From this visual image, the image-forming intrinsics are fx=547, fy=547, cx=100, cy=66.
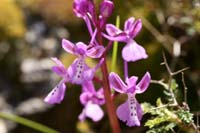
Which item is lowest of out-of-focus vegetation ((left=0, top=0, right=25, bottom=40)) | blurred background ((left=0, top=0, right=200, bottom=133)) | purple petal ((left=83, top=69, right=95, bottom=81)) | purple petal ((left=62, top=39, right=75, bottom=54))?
purple petal ((left=83, top=69, right=95, bottom=81))

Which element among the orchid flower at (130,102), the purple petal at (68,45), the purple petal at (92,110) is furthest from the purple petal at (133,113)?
the purple petal at (92,110)

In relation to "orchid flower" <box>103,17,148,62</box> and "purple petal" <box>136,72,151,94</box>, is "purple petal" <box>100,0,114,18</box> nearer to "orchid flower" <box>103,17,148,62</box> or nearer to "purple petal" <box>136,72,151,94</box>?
"orchid flower" <box>103,17,148,62</box>

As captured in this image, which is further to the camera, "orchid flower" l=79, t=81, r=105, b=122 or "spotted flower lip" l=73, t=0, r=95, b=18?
"orchid flower" l=79, t=81, r=105, b=122

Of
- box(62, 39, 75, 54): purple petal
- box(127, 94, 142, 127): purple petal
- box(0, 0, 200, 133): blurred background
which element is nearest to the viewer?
box(127, 94, 142, 127): purple petal

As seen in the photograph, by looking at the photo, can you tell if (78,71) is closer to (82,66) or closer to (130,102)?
(82,66)

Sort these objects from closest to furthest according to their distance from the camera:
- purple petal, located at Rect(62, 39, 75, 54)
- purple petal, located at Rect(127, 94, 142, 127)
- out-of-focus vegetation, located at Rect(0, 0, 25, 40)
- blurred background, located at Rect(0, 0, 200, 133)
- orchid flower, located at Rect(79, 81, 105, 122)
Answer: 1. purple petal, located at Rect(127, 94, 142, 127)
2. purple petal, located at Rect(62, 39, 75, 54)
3. orchid flower, located at Rect(79, 81, 105, 122)
4. blurred background, located at Rect(0, 0, 200, 133)
5. out-of-focus vegetation, located at Rect(0, 0, 25, 40)

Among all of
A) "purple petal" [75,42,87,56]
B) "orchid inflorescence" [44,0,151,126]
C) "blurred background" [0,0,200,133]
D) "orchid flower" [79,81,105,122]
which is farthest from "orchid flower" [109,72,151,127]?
"blurred background" [0,0,200,133]
